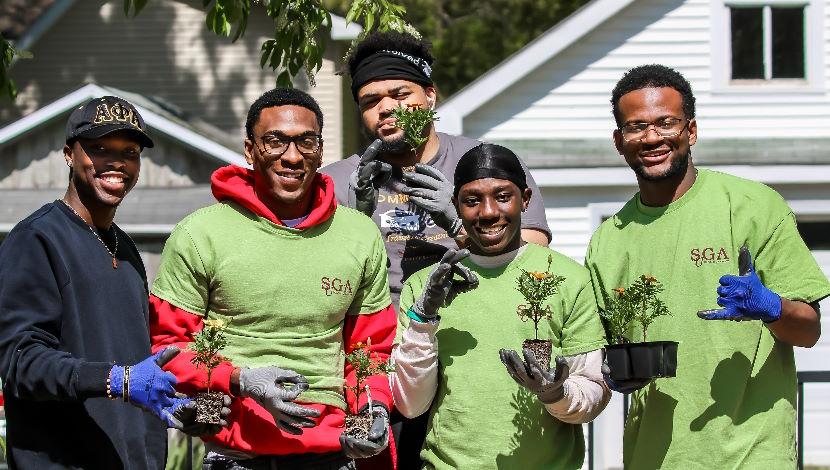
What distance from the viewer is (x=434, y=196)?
17.6ft

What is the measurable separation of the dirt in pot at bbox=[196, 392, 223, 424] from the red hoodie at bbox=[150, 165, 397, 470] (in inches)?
2.1

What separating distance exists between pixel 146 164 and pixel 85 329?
413 inches

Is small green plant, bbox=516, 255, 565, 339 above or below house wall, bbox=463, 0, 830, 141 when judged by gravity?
below

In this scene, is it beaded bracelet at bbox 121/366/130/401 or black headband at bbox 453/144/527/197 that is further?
black headband at bbox 453/144/527/197

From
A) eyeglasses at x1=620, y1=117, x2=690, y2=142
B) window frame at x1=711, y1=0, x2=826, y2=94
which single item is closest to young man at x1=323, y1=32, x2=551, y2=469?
eyeglasses at x1=620, y1=117, x2=690, y2=142

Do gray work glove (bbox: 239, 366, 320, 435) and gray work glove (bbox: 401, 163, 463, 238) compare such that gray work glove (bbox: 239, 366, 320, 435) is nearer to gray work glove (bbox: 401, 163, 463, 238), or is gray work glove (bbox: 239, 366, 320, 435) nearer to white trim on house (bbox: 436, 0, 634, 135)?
gray work glove (bbox: 401, 163, 463, 238)

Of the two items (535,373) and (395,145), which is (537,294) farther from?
(395,145)

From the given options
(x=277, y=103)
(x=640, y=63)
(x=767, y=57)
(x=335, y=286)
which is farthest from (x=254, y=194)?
(x=767, y=57)

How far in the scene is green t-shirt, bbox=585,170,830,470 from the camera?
4840mm

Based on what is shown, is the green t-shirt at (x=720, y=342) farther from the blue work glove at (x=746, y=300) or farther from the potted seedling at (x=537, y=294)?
the potted seedling at (x=537, y=294)

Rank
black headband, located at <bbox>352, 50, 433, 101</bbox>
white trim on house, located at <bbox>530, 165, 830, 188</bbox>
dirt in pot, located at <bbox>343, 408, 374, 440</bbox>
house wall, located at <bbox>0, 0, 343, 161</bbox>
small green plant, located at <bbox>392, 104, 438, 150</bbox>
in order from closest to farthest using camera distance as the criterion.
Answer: dirt in pot, located at <bbox>343, 408, 374, 440</bbox>
small green plant, located at <bbox>392, 104, 438, 150</bbox>
black headband, located at <bbox>352, 50, 433, 101</bbox>
white trim on house, located at <bbox>530, 165, 830, 188</bbox>
house wall, located at <bbox>0, 0, 343, 161</bbox>

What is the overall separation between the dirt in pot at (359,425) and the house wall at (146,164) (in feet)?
34.2

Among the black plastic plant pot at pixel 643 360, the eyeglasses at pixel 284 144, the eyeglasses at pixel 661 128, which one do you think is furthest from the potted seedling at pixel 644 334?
the eyeglasses at pixel 284 144

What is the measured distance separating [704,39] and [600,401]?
33.8 ft
